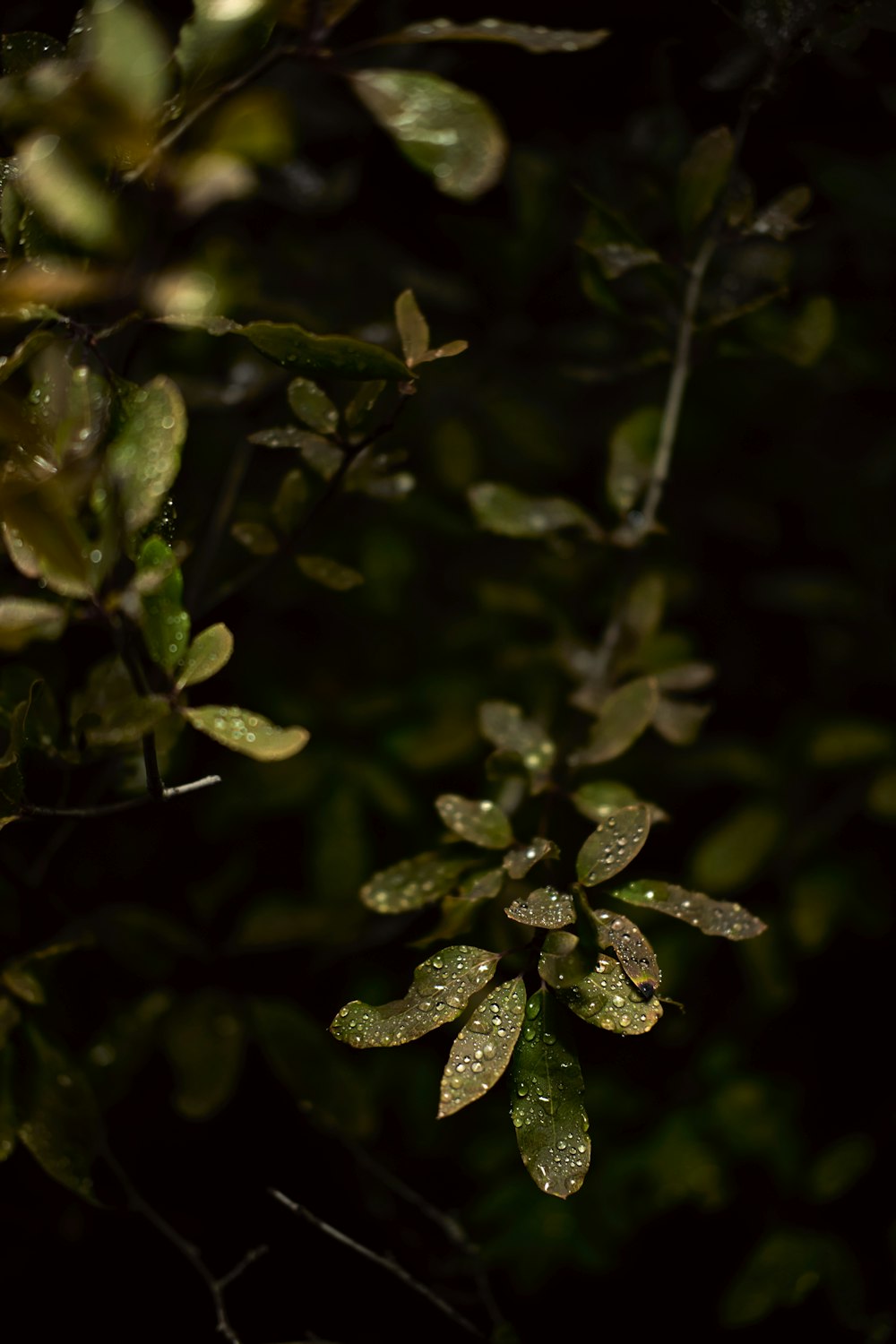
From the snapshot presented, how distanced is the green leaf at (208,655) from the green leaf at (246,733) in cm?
2

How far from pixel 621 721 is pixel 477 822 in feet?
0.56

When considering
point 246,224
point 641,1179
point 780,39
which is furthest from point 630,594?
point 246,224

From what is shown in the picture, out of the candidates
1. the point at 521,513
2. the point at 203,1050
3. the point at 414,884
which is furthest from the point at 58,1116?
the point at 521,513

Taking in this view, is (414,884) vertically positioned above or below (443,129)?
below

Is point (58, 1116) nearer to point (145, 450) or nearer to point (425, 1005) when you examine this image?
point (425, 1005)

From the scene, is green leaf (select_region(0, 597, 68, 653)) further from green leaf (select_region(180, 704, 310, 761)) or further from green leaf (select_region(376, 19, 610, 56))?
green leaf (select_region(376, 19, 610, 56))

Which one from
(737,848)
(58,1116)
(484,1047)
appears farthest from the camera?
(737,848)

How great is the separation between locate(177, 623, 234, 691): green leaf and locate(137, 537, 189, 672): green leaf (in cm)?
1

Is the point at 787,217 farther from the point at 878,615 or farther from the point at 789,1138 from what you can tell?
the point at 789,1138

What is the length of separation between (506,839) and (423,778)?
1.44ft

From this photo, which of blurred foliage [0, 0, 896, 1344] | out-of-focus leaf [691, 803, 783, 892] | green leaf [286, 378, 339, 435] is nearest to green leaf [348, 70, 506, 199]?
blurred foliage [0, 0, 896, 1344]

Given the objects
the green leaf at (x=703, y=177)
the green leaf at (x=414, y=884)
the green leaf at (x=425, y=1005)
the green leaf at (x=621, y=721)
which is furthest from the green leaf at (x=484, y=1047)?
the green leaf at (x=703, y=177)

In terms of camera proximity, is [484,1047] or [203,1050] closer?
[484,1047]

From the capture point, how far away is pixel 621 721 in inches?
32.1
